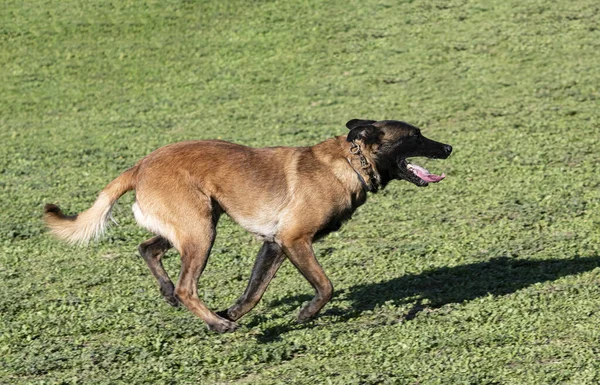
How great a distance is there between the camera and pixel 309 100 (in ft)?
49.4

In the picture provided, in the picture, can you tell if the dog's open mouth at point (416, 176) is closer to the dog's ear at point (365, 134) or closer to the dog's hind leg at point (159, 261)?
the dog's ear at point (365, 134)

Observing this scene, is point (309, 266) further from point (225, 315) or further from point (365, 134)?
point (365, 134)

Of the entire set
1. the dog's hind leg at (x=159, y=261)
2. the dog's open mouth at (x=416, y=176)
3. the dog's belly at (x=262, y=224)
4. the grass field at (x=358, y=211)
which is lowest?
the grass field at (x=358, y=211)

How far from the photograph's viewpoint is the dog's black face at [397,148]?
7136mm

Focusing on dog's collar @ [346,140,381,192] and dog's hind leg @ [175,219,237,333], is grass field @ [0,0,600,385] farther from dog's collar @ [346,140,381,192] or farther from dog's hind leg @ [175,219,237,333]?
A: dog's collar @ [346,140,381,192]

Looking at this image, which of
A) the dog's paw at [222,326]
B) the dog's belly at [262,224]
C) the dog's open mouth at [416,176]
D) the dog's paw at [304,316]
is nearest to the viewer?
the dog's paw at [222,326]

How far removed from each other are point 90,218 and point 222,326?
1.28m

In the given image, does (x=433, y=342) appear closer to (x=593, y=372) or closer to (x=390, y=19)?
(x=593, y=372)

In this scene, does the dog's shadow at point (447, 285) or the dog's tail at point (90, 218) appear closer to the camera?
the dog's tail at point (90, 218)

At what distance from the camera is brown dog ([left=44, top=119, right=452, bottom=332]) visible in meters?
6.86

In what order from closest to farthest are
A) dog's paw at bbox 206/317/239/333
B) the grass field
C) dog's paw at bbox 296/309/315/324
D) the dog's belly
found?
the grass field → dog's paw at bbox 206/317/239/333 → dog's paw at bbox 296/309/315/324 → the dog's belly

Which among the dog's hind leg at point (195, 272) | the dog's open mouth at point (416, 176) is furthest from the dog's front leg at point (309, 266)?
the dog's open mouth at point (416, 176)

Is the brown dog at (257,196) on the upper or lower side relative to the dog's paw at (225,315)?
upper

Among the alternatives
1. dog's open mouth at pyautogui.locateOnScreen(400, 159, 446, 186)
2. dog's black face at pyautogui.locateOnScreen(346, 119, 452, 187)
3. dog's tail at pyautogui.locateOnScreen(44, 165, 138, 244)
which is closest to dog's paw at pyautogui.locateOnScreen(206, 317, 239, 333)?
dog's tail at pyautogui.locateOnScreen(44, 165, 138, 244)
